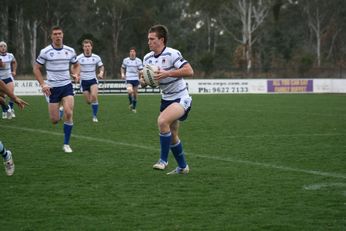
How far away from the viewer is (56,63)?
12883mm

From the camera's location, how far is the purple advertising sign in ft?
146

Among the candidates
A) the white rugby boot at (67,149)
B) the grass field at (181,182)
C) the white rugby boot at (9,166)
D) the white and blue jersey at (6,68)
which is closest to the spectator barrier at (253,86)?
the white and blue jersey at (6,68)

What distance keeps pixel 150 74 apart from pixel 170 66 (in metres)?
0.36

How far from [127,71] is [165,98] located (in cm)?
1603

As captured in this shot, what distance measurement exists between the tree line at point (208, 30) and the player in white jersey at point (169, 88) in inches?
1693

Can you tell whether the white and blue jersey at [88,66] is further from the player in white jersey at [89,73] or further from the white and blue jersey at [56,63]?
the white and blue jersey at [56,63]

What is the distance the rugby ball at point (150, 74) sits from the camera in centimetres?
923

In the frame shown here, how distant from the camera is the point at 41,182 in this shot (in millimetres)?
8742

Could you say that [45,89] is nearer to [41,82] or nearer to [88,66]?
[41,82]

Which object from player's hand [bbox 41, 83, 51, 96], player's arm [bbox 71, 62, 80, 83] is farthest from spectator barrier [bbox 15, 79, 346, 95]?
player's hand [bbox 41, 83, 51, 96]

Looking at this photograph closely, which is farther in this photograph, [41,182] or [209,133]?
[209,133]

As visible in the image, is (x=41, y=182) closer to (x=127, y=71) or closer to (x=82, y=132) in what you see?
(x=82, y=132)

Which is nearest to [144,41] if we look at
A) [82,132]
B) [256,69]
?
[256,69]

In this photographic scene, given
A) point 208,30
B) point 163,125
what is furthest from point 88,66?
point 208,30
